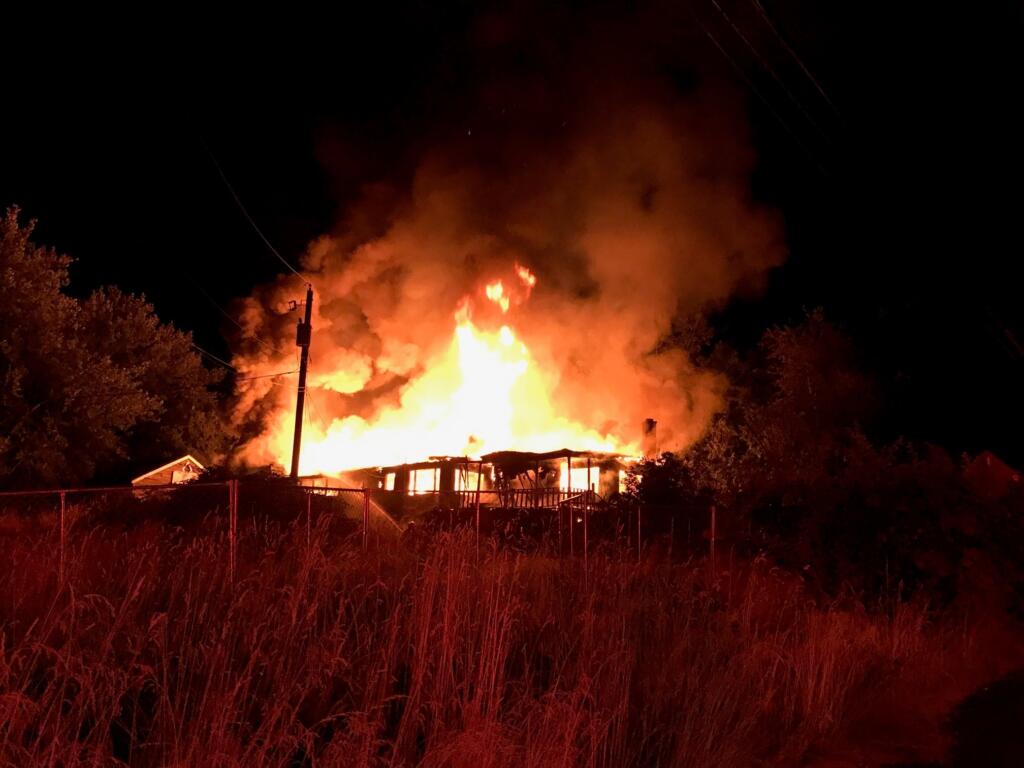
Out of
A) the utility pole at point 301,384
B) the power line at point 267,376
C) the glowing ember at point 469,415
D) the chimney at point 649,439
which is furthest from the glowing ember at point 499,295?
the power line at point 267,376

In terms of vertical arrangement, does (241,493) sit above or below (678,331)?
below

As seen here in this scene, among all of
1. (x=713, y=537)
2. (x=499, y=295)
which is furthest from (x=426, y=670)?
(x=499, y=295)

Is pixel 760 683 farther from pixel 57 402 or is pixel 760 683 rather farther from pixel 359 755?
pixel 57 402

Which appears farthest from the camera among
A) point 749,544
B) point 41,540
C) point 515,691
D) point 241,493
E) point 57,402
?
point 57,402

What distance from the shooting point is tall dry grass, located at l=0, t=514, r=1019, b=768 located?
3666mm

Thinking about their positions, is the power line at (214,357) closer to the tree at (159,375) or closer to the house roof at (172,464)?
the tree at (159,375)

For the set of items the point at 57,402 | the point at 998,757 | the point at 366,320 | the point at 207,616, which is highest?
the point at 366,320

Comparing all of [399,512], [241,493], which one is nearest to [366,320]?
[399,512]

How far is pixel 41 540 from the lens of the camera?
740 centimetres

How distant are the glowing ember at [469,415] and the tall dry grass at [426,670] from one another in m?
24.9

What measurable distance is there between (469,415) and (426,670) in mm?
29167

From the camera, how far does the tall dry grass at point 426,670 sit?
12.0 ft

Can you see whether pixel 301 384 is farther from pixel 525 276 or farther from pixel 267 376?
pixel 267 376

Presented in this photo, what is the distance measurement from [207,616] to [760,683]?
3.47 metres
